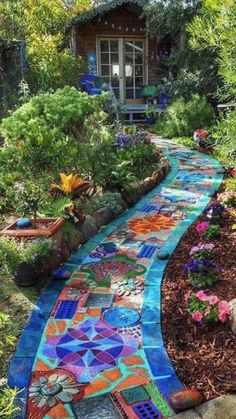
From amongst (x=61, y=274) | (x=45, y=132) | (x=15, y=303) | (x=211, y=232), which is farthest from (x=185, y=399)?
(x=45, y=132)

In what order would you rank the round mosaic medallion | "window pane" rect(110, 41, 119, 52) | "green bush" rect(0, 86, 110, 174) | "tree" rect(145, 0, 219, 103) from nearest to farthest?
1. the round mosaic medallion
2. "green bush" rect(0, 86, 110, 174)
3. "tree" rect(145, 0, 219, 103)
4. "window pane" rect(110, 41, 119, 52)

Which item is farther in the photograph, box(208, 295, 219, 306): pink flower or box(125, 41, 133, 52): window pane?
box(125, 41, 133, 52): window pane

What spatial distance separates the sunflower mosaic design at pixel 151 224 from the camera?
5016mm

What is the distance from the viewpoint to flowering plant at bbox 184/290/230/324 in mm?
2904

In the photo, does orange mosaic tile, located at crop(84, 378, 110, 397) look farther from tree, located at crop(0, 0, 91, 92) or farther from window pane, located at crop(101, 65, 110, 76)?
window pane, located at crop(101, 65, 110, 76)

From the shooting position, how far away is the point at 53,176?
511 centimetres

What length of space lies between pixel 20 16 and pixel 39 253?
1160 cm

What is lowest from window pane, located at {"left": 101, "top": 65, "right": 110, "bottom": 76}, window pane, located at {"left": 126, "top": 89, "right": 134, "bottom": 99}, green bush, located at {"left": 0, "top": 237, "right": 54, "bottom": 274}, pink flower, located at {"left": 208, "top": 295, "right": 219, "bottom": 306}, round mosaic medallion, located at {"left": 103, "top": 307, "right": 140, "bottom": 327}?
round mosaic medallion, located at {"left": 103, "top": 307, "right": 140, "bottom": 327}

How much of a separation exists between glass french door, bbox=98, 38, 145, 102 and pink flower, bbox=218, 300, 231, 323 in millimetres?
12346

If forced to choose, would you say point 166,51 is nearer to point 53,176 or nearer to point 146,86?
point 146,86

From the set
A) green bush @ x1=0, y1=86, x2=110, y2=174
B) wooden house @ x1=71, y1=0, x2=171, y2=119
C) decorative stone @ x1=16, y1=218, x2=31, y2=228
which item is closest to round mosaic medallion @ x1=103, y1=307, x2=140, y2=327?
decorative stone @ x1=16, y1=218, x2=31, y2=228

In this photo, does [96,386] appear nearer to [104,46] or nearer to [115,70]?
[115,70]

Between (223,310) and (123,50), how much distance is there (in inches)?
507

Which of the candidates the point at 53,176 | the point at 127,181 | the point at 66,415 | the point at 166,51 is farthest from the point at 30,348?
the point at 166,51
